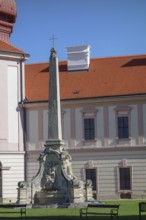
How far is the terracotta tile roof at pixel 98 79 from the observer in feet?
127

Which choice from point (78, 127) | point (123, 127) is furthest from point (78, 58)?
point (123, 127)

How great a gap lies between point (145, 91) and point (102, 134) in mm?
4073

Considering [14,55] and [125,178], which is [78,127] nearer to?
[125,178]

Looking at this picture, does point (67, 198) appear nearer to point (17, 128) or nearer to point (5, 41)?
point (17, 128)

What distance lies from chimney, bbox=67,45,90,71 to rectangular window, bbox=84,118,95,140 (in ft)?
15.8

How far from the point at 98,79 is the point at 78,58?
7.53 feet

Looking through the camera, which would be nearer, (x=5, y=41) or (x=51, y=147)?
(x=51, y=147)

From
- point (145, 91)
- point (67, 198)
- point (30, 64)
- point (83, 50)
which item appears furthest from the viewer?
point (30, 64)

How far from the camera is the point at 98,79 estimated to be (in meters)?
40.4

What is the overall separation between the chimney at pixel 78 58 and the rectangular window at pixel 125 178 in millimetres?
8473

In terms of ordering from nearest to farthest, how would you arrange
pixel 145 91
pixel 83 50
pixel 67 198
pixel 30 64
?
1. pixel 67 198
2. pixel 145 91
3. pixel 83 50
4. pixel 30 64

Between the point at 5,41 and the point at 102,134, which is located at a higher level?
the point at 5,41

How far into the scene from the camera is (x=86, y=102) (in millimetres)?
38500

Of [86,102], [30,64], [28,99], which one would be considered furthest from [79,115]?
[30,64]
